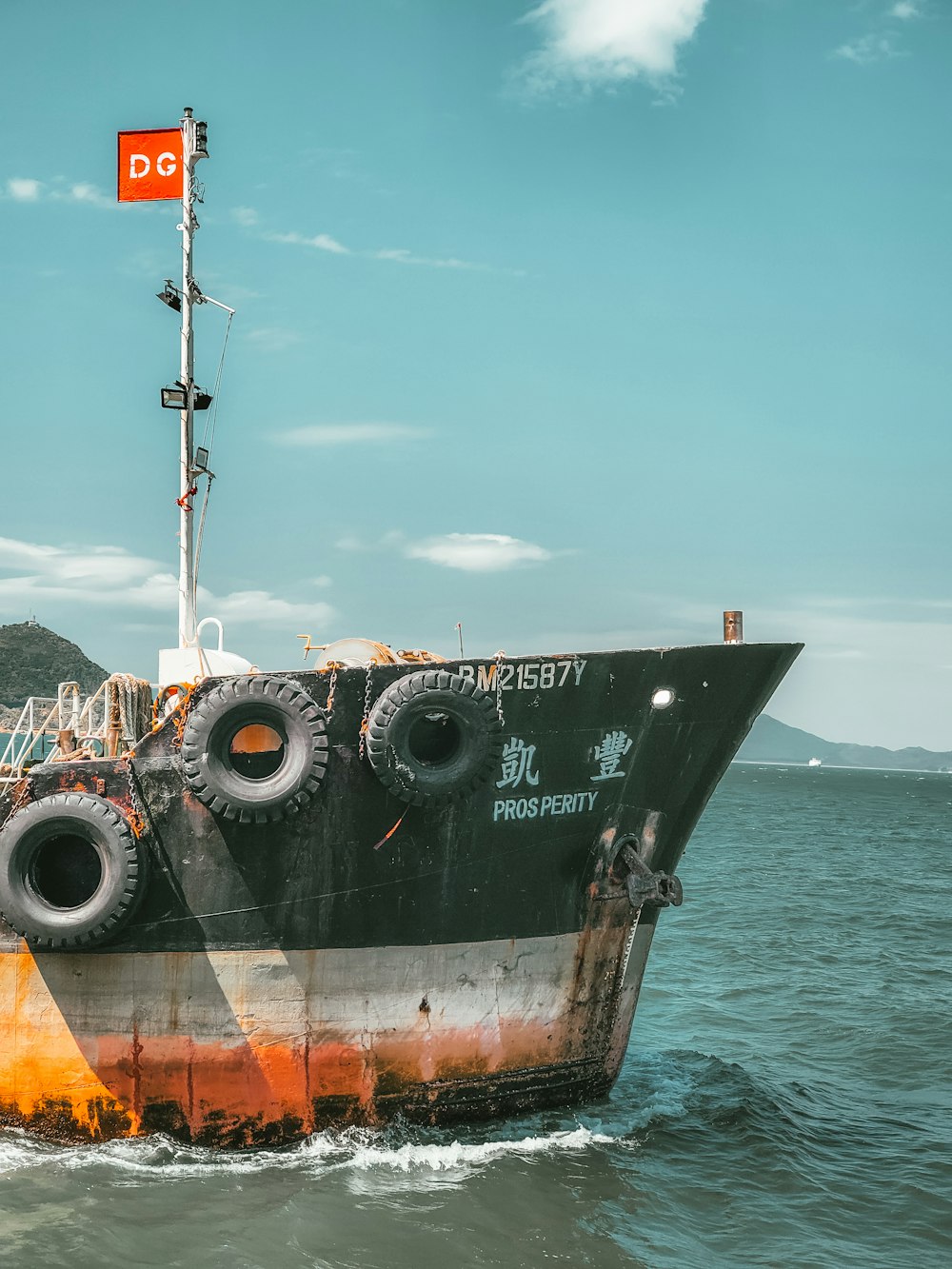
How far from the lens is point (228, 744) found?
916 cm

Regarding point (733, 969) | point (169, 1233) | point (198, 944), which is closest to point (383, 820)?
point (198, 944)

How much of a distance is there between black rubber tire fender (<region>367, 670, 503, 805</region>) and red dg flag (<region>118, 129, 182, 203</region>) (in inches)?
261

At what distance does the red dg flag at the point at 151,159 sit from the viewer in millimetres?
11977

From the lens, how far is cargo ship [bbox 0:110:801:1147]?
912 cm

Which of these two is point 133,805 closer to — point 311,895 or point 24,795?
point 24,795

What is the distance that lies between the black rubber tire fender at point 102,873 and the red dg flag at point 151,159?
22.7 ft

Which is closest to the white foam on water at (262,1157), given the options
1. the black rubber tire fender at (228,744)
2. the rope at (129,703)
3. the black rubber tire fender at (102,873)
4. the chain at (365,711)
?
the black rubber tire fender at (102,873)

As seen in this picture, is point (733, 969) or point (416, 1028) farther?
point (733, 969)

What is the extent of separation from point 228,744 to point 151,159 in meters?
6.96

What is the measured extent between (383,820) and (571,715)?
1.94 meters

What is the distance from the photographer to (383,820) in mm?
9461

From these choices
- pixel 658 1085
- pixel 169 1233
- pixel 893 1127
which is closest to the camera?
pixel 169 1233

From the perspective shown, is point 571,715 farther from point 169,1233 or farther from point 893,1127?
point 893,1127

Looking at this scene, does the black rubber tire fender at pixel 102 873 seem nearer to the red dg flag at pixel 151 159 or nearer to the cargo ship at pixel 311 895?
the cargo ship at pixel 311 895
